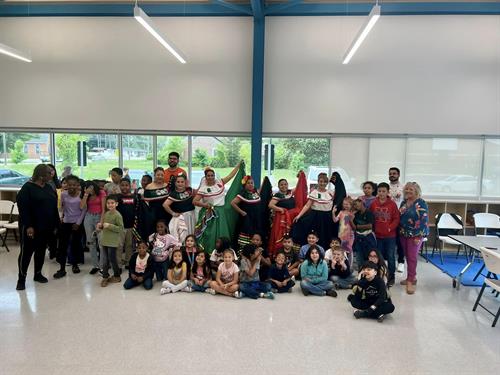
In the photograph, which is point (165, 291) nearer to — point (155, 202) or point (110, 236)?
point (110, 236)

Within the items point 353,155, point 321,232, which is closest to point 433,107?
point 353,155

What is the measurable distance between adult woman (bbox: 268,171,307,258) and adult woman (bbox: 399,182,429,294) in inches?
55.4

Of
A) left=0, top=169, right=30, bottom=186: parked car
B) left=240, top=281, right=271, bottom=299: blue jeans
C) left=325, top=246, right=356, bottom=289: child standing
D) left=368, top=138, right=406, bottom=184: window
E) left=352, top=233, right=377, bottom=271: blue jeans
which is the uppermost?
left=368, top=138, right=406, bottom=184: window

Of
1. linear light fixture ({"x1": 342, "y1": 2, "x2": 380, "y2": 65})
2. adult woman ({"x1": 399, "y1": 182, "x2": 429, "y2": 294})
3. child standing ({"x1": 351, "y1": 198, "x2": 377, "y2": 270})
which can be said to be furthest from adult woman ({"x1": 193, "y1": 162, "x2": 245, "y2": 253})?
linear light fixture ({"x1": 342, "y1": 2, "x2": 380, "y2": 65})

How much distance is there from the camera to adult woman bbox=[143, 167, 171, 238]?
4656mm

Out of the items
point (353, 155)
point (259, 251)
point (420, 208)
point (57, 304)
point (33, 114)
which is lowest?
point (57, 304)

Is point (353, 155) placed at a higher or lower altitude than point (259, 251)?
higher

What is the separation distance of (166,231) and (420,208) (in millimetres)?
3168

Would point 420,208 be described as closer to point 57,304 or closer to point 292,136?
point 292,136

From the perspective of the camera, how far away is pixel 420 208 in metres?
4.18

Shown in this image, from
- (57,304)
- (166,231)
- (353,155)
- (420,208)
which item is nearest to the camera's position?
(57,304)

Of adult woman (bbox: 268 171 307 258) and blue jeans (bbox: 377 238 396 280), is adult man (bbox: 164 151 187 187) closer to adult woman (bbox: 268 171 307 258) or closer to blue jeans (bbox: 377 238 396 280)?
adult woman (bbox: 268 171 307 258)

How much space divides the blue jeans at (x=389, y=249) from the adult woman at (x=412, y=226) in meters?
0.14

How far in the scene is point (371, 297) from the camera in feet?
11.5
